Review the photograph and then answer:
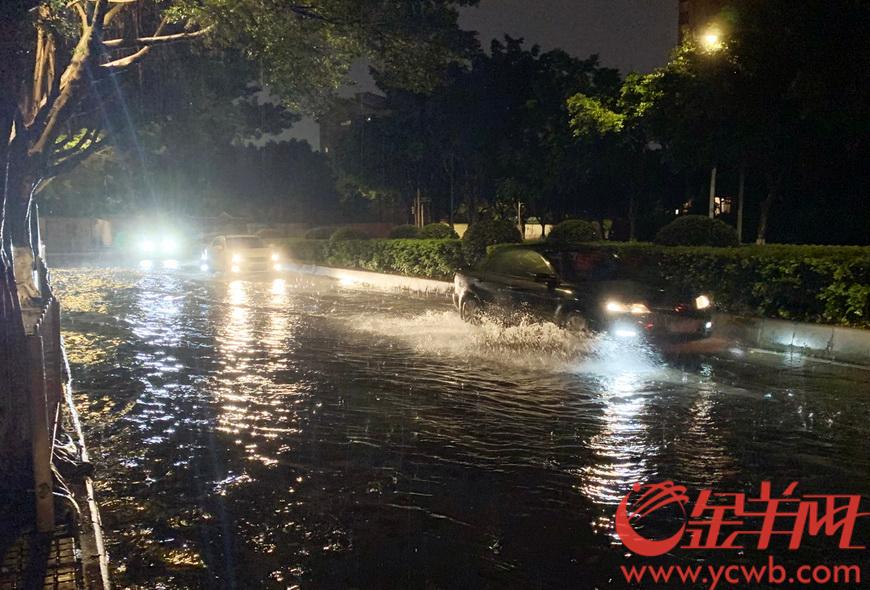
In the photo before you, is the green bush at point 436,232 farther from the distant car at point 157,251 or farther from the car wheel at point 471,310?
the distant car at point 157,251

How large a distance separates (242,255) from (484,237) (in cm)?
950

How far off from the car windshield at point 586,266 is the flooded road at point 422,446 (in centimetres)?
95

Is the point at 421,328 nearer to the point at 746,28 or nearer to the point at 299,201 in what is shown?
the point at 746,28

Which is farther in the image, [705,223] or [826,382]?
[705,223]

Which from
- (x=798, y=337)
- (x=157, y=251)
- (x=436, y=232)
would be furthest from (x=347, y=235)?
(x=798, y=337)

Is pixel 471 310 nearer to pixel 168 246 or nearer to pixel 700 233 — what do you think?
pixel 700 233

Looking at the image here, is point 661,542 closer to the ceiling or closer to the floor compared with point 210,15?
closer to the floor

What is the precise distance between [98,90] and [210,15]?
32.6ft

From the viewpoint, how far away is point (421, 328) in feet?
47.5

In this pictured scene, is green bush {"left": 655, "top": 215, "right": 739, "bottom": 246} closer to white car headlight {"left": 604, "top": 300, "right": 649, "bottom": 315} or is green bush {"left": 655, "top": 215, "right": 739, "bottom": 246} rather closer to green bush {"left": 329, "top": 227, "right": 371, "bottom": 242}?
white car headlight {"left": 604, "top": 300, "right": 649, "bottom": 315}

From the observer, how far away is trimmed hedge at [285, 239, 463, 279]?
2358 cm

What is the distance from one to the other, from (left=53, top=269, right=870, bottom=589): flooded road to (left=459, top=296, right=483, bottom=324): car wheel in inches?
18.0

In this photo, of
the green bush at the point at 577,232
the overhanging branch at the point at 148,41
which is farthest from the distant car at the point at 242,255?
the overhanging branch at the point at 148,41

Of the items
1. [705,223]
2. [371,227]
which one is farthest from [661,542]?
[371,227]
